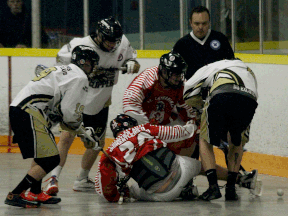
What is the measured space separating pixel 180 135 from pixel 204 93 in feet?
1.07

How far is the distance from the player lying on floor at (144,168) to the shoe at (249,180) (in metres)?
0.40

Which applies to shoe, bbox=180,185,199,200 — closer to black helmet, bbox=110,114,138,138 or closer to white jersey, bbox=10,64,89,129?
black helmet, bbox=110,114,138,138

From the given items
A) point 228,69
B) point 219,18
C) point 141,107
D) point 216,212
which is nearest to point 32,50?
point 219,18

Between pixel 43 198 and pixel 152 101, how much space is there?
111cm

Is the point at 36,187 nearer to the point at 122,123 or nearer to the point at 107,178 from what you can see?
the point at 107,178

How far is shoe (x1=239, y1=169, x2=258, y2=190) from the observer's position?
482 centimetres

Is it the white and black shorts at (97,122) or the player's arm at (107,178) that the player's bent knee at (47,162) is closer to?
the player's arm at (107,178)

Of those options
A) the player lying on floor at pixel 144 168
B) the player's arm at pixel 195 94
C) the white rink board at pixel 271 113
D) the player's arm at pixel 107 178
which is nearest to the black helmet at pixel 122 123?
the player lying on floor at pixel 144 168

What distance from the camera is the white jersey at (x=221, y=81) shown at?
4.56 m

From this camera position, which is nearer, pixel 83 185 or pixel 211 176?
pixel 211 176

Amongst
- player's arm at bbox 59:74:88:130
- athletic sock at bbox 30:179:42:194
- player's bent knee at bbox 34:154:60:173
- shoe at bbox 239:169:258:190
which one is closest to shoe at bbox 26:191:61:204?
athletic sock at bbox 30:179:42:194

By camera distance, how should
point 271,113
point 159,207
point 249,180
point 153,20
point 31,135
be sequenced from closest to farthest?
point 31,135, point 159,207, point 249,180, point 271,113, point 153,20

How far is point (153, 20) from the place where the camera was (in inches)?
310

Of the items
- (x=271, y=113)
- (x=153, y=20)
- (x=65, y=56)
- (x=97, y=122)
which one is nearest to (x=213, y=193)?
(x=97, y=122)
